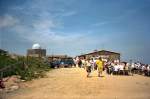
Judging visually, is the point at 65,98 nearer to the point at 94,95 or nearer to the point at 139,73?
the point at 94,95

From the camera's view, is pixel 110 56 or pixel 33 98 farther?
pixel 110 56

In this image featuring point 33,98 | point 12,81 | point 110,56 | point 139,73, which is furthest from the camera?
point 110,56

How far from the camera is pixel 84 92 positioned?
1576 centimetres

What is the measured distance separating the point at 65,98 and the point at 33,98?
1.42 m

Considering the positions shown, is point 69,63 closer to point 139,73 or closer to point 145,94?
point 139,73

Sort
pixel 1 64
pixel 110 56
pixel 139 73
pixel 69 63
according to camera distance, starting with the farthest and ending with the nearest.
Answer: pixel 110 56
pixel 69 63
pixel 139 73
pixel 1 64

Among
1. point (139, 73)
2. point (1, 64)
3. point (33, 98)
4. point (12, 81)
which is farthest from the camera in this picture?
point (139, 73)

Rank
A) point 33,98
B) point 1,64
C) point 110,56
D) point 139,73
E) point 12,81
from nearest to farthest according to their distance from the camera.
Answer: point 33,98
point 12,81
point 1,64
point 139,73
point 110,56

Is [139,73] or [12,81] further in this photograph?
[139,73]

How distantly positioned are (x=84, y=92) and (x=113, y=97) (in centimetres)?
187

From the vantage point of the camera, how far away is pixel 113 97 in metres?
14.4

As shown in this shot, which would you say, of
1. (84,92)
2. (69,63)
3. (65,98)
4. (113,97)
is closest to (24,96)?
(65,98)

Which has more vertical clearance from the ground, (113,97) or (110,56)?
(110,56)

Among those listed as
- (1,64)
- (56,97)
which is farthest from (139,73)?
(56,97)
